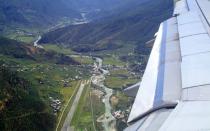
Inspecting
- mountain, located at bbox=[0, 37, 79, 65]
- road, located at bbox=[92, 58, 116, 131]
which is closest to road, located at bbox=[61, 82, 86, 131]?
road, located at bbox=[92, 58, 116, 131]

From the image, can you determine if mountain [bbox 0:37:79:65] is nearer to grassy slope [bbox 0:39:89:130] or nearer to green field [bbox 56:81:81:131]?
grassy slope [bbox 0:39:89:130]

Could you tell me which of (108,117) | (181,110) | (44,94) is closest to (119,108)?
(108,117)

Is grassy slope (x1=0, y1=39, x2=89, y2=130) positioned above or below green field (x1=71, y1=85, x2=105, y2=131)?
above

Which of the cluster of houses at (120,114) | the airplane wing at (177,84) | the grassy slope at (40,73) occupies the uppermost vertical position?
the airplane wing at (177,84)

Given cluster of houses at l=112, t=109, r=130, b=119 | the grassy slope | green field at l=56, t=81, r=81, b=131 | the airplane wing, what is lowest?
cluster of houses at l=112, t=109, r=130, b=119

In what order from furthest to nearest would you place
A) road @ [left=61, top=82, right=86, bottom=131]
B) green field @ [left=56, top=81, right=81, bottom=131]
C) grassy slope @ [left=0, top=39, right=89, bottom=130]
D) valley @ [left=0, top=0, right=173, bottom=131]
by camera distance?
green field @ [left=56, top=81, right=81, bottom=131], grassy slope @ [left=0, top=39, right=89, bottom=130], road @ [left=61, top=82, right=86, bottom=131], valley @ [left=0, top=0, right=173, bottom=131]

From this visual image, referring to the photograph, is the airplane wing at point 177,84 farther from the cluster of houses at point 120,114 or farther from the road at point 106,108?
the cluster of houses at point 120,114

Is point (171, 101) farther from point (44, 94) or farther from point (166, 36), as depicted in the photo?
point (44, 94)

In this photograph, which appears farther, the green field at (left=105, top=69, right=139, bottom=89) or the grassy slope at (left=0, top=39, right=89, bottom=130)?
the green field at (left=105, top=69, right=139, bottom=89)

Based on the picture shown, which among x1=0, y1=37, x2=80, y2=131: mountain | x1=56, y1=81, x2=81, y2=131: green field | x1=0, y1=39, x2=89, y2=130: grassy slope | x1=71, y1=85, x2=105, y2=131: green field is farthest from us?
x1=56, y1=81, x2=81, y2=131: green field

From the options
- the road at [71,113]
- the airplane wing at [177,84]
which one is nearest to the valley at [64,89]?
the road at [71,113]
